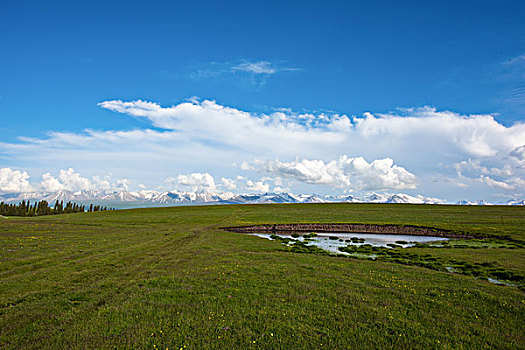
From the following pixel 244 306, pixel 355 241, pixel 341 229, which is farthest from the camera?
pixel 341 229

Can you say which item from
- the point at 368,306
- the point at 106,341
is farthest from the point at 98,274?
the point at 368,306

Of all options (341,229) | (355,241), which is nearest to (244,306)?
(355,241)

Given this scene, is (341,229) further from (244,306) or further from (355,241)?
(244,306)

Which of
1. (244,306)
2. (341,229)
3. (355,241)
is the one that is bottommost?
(355,241)

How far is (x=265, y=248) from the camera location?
125 ft

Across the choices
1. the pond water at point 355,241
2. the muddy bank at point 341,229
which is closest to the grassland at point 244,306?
the pond water at point 355,241

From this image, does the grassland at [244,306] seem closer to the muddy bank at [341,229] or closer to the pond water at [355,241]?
the pond water at [355,241]

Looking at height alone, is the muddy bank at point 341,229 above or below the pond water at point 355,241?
above

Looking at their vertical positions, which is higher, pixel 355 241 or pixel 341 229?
pixel 341 229

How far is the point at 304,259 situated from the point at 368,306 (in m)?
14.3

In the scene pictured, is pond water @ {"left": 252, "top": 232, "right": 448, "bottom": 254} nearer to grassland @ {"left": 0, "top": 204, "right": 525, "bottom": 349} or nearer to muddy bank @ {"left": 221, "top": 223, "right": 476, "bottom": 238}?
muddy bank @ {"left": 221, "top": 223, "right": 476, "bottom": 238}

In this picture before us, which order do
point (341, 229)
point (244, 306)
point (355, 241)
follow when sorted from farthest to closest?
point (341, 229) < point (355, 241) < point (244, 306)

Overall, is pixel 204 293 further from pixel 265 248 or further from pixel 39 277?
pixel 265 248

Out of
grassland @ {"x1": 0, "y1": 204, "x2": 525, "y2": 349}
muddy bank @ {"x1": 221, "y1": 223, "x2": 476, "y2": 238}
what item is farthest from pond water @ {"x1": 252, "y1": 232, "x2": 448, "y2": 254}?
grassland @ {"x1": 0, "y1": 204, "x2": 525, "y2": 349}
